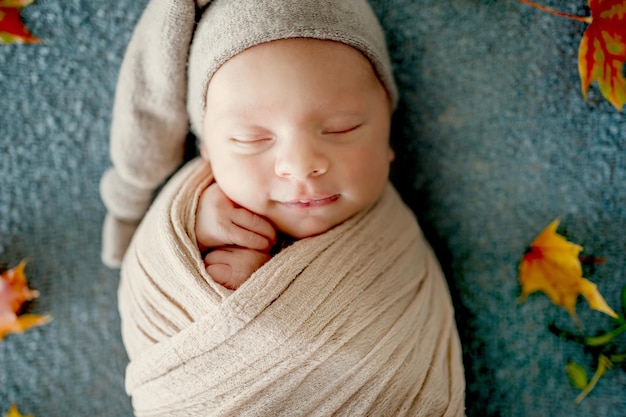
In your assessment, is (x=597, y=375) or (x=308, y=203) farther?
(x=597, y=375)

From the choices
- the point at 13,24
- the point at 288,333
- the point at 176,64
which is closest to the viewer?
the point at 288,333

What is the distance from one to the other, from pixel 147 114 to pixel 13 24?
335mm

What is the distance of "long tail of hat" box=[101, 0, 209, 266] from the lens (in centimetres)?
89

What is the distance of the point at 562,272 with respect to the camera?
99 cm

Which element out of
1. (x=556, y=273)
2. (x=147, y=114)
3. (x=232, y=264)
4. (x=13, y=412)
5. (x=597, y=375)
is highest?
(x=147, y=114)

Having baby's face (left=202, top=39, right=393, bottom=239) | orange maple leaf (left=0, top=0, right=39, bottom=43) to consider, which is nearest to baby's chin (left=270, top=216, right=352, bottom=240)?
baby's face (left=202, top=39, right=393, bottom=239)

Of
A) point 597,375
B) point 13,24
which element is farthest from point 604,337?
point 13,24

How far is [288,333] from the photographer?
782 millimetres

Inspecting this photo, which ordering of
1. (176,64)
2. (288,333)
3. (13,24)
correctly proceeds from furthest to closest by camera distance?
(13,24)
(176,64)
(288,333)

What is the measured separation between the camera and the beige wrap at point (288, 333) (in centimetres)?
78

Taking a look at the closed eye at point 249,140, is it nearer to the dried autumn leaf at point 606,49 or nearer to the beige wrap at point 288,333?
the beige wrap at point 288,333

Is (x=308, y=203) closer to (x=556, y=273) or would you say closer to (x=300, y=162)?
(x=300, y=162)

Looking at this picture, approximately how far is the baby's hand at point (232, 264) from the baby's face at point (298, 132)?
0.24 ft

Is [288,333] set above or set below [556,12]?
below
